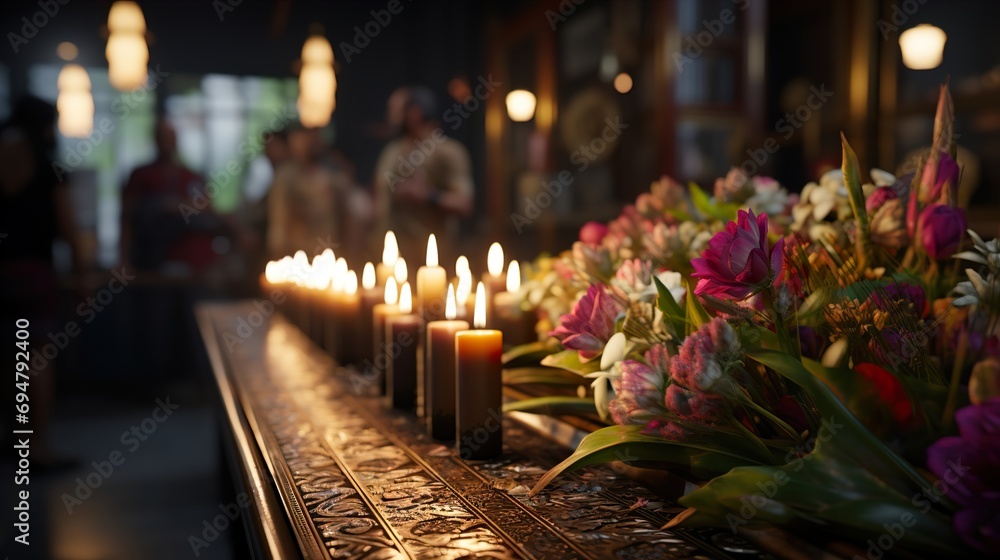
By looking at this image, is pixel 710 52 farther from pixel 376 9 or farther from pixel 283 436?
pixel 376 9

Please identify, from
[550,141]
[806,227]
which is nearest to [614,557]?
[806,227]

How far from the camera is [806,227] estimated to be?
1280mm

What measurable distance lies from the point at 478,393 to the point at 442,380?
116 mm

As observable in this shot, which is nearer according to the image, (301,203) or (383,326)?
(383,326)

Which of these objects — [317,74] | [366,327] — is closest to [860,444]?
[366,327]

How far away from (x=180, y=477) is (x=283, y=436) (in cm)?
272

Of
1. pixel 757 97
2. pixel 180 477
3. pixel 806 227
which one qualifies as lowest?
pixel 180 477

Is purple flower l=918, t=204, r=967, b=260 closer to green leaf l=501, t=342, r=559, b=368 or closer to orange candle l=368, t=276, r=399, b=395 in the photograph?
green leaf l=501, t=342, r=559, b=368

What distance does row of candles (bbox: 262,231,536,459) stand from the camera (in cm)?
105
